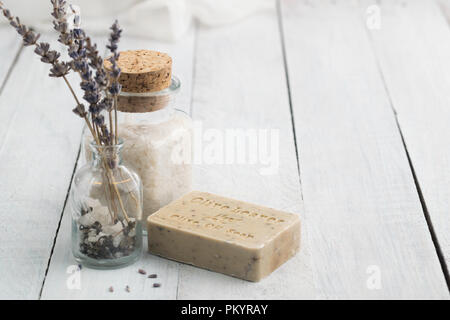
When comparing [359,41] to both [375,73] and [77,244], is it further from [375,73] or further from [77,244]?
[77,244]

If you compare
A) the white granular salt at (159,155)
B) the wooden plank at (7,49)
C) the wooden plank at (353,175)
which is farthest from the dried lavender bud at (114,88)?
the wooden plank at (7,49)

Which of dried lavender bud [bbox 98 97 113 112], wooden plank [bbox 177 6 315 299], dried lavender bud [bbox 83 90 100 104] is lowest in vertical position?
wooden plank [bbox 177 6 315 299]

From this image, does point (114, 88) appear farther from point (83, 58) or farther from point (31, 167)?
point (31, 167)

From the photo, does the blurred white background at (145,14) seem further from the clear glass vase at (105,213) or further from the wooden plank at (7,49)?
the clear glass vase at (105,213)

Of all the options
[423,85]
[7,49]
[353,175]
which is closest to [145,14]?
[7,49]

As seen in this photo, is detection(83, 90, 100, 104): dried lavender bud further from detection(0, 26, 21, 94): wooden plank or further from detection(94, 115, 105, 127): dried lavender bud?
detection(0, 26, 21, 94): wooden plank

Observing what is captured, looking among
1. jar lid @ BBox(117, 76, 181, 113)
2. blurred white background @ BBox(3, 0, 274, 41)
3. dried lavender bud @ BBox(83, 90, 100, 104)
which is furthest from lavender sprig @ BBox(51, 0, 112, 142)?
blurred white background @ BBox(3, 0, 274, 41)

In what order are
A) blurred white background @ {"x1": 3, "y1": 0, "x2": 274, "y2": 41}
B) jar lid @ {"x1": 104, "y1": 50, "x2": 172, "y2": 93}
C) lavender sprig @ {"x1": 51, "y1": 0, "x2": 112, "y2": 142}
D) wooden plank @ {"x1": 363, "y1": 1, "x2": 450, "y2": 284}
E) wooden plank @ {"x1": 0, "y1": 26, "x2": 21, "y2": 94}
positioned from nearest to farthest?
lavender sprig @ {"x1": 51, "y1": 0, "x2": 112, "y2": 142} → jar lid @ {"x1": 104, "y1": 50, "x2": 172, "y2": 93} → wooden plank @ {"x1": 363, "y1": 1, "x2": 450, "y2": 284} → wooden plank @ {"x1": 0, "y1": 26, "x2": 21, "y2": 94} → blurred white background @ {"x1": 3, "y1": 0, "x2": 274, "y2": 41}
